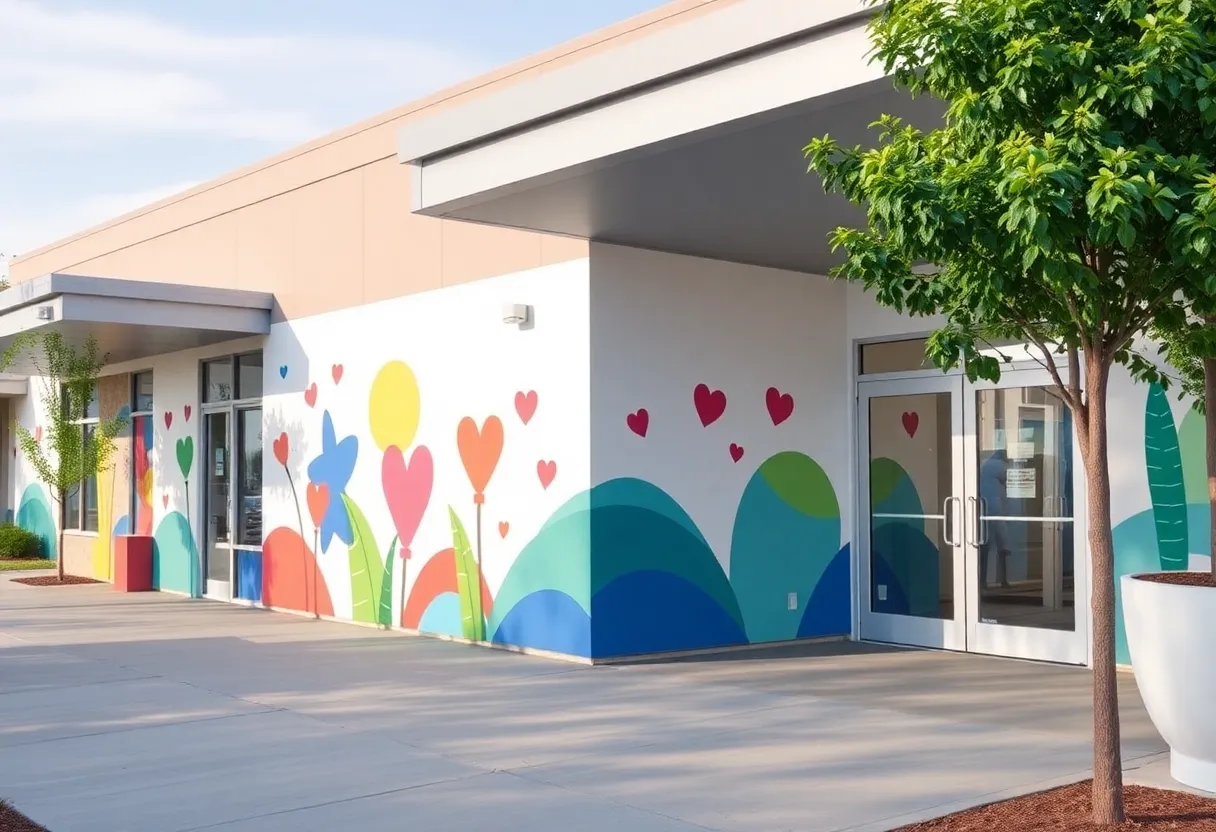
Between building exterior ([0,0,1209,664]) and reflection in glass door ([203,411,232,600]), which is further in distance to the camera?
reflection in glass door ([203,411,232,600])

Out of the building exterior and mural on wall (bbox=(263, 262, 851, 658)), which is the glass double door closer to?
the building exterior

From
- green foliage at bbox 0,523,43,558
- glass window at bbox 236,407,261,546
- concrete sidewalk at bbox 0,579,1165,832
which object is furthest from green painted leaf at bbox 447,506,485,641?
green foliage at bbox 0,523,43,558

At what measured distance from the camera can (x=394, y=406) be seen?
1245 cm

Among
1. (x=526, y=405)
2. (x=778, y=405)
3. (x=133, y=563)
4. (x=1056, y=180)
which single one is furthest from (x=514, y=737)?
(x=133, y=563)

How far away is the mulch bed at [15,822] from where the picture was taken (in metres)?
5.58

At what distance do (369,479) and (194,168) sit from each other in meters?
16.1

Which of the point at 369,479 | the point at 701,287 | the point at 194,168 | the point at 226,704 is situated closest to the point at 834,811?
the point at 226,704

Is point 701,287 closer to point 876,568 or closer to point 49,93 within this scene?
point 876,568

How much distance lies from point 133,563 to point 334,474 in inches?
201

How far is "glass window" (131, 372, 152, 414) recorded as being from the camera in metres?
17.8

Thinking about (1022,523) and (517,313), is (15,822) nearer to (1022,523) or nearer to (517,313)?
(517,313)

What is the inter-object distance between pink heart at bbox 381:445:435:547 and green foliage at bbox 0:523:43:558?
455 inches

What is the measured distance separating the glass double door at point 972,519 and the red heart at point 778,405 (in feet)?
2.53

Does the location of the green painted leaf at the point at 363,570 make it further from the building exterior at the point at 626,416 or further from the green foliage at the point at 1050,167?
the green foliage at the point at 1050,167
